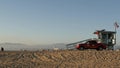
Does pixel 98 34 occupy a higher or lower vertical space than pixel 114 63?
higher

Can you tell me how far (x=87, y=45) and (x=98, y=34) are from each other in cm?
1118

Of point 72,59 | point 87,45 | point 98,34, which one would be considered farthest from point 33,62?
point 98,34

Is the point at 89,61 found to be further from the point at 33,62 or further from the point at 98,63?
the point at 33,62

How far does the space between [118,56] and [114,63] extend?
300 cm

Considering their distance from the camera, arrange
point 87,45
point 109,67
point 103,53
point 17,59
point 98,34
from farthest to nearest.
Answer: point 98,34 → point 87,45 → point 103,53 → point 17,59 → point 109,67

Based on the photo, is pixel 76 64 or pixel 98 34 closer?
pixel 76 64

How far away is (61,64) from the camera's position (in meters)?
30.6

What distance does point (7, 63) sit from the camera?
99.7 feet

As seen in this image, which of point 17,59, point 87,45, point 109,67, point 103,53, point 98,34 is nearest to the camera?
point 109,67

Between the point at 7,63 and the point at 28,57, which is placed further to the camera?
the point at 28,57

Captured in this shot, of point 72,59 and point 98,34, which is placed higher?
point 98,34

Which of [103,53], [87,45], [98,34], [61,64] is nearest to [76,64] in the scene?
Result: [61,64]

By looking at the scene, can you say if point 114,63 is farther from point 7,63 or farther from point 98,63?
point 7,63

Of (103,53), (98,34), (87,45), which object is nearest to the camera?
(103,53)
